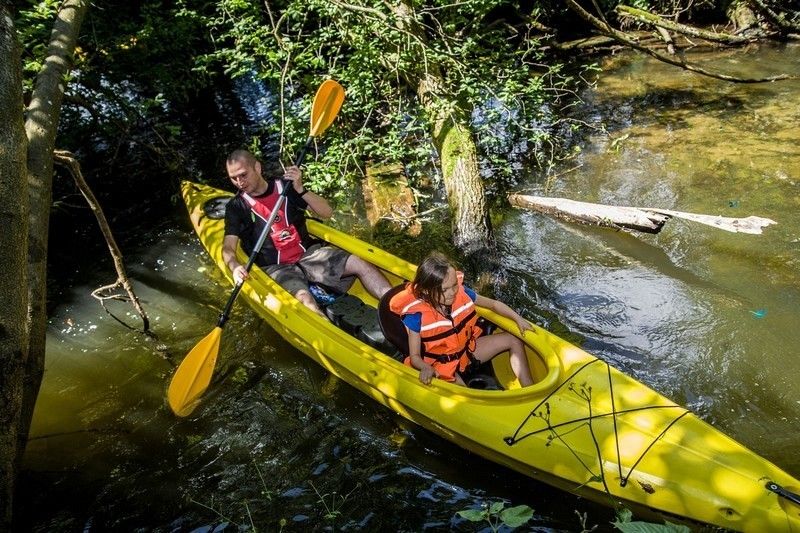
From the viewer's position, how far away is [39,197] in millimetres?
2516

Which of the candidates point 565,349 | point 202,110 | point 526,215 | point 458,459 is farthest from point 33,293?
point 202,110

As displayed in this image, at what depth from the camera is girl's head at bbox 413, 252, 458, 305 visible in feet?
9.25

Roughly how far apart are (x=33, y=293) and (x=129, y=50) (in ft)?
15.9

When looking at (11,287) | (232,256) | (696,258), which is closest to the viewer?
(11,287)

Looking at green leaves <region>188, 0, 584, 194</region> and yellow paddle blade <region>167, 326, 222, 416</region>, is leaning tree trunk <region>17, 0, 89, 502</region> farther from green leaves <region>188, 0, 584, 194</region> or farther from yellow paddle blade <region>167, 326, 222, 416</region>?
green leaves <region>188, 0, 584, 194</region>

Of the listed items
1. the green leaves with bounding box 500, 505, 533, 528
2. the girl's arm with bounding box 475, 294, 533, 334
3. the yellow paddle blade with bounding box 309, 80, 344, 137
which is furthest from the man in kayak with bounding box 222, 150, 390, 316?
the green leaves with bounding box 500, 505, 533, 528

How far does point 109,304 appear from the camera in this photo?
5.07 m

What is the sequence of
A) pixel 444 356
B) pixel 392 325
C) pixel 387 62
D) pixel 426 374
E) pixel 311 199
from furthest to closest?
pixel 387 62 → pixel 311 199 → pixel 392 325 → pixel 444 356 → pixel 426 374

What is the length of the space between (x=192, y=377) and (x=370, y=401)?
3.78 feet

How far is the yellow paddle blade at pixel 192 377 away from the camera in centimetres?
363

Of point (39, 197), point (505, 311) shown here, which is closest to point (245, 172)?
point (39, 197)

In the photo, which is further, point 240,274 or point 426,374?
point 240,274

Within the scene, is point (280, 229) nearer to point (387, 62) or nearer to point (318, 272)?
point (318, 272)

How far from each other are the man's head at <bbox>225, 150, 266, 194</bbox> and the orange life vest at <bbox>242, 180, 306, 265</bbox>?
0.08 m
